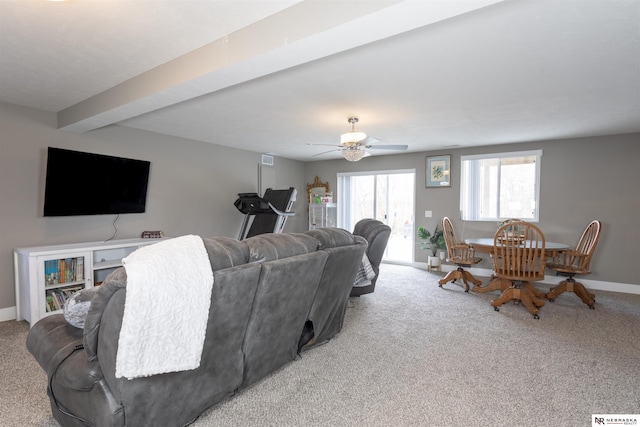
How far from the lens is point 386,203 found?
6551mm

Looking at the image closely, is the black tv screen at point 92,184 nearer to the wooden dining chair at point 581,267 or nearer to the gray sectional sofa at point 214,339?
the gray sectional sofa at point 214,339

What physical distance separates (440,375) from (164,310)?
1894 mm

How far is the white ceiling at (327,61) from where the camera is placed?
162 centimetres

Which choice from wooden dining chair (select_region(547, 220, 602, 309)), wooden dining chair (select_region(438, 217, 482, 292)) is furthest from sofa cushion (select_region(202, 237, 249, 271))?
wooden dining chair (select_region(547, 220, 602, 309))

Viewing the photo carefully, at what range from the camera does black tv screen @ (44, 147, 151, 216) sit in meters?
3.44

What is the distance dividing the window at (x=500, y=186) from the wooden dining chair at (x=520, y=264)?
1739mm

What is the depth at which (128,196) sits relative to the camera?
4121 mm

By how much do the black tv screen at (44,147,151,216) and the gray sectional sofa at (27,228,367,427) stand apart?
2.28m

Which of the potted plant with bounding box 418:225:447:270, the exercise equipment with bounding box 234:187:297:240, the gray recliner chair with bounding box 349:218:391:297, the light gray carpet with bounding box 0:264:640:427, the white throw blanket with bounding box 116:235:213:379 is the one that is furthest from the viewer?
the potted plant with bounding box 418:225:447:270

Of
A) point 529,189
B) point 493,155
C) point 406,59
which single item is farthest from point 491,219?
point 406,59

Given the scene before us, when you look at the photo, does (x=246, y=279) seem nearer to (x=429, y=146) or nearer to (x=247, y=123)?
(x=247, y=123)

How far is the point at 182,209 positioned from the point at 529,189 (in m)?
5.52

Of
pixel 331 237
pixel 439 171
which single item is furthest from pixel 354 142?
pixel 439 171

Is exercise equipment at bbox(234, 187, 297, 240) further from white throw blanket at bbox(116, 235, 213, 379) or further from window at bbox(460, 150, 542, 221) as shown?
white throw blanket at bbox(116, 235, 213, 379)
